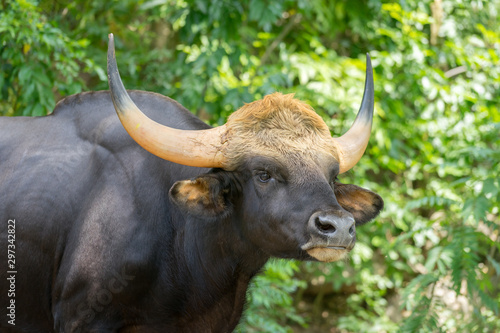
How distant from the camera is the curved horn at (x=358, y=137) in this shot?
363 centimetres

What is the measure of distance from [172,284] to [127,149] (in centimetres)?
92

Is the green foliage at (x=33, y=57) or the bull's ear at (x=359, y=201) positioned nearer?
the bull's ear at (x=359, y=201)

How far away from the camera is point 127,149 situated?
3648 mm

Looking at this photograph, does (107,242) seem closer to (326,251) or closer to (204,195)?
(204,195)

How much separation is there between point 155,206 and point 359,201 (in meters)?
1.34

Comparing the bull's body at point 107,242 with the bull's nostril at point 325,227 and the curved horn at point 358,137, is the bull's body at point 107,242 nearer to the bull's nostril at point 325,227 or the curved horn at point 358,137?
the bull's nostril at point 325,227

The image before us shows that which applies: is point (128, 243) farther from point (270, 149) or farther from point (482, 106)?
point (482, 106)

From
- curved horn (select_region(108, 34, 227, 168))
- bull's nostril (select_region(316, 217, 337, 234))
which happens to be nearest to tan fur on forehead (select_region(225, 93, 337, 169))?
curved horn (select_region(108, 34, 227, 168))

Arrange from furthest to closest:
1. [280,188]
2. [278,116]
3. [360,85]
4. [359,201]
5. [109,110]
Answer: [360,85] → [109,110] → [359,201] → [278,116] → [280,188]

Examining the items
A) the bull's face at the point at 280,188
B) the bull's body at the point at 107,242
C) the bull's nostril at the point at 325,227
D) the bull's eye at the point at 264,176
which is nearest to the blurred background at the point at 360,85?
the bull's body at the point at 107,242

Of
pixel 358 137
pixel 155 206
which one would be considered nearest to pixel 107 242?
pixel 155 206

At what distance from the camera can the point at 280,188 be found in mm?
3205

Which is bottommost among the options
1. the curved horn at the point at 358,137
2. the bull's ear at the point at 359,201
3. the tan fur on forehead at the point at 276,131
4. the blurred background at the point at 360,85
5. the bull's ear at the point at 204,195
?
the blurred background at the point at 360,85

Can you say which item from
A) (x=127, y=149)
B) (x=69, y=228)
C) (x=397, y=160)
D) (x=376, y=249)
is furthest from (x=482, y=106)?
(x=69, y=228)
